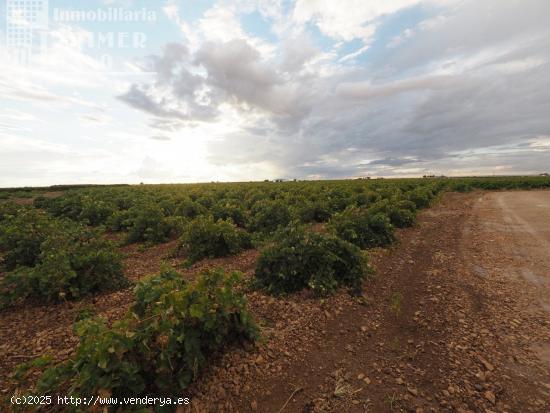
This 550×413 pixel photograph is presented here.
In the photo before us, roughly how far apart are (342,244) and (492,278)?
3650 mm

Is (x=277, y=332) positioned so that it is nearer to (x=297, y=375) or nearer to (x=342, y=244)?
(x=297, y=375)

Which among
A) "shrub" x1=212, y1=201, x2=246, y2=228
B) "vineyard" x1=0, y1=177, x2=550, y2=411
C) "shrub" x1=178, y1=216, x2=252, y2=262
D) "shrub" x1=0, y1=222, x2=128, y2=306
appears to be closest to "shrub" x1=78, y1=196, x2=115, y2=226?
"vineyard" x1=0, y1=177, x2=550, y2=411

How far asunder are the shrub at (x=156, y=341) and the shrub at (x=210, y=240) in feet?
16.1

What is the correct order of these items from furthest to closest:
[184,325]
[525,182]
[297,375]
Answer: [525,182], [297,375], [184,325]

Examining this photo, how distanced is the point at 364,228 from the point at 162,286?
23.4 feet

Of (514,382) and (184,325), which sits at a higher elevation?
(184,325)

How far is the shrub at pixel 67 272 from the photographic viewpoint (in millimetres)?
5145

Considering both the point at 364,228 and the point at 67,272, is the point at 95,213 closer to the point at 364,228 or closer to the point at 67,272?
the point at 67,272

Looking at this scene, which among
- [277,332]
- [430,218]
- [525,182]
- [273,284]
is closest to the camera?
[277,332]

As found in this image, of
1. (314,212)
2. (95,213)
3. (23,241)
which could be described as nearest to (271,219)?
(314,212)

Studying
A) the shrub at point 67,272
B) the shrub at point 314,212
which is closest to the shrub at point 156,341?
the shrub at point 67,272

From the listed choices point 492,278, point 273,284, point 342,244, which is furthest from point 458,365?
point 492,278

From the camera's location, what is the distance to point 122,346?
2.59 meters

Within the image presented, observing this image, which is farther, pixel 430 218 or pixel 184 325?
pixel 430 218
